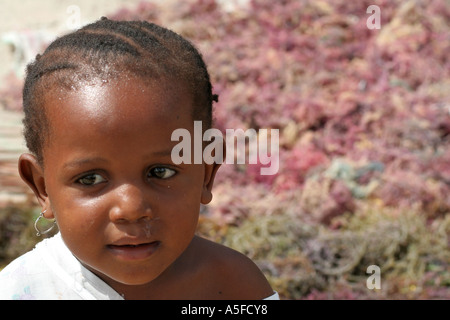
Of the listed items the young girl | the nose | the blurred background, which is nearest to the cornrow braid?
the young girl

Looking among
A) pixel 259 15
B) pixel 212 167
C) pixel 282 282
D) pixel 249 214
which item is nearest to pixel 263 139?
pixel 249 214

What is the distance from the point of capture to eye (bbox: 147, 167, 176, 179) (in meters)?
1.62

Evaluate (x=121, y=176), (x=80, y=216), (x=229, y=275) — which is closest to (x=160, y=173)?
(x=121, y=176)

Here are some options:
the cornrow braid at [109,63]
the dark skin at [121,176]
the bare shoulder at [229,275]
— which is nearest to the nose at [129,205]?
the dark skin at [121,176]

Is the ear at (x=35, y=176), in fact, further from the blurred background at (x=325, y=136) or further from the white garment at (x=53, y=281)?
the blurred background at (x=325, y=136)

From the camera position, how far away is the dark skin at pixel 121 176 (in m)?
1.55

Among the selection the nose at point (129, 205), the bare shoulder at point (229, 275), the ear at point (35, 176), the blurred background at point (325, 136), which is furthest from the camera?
the blurred background at point (325, 136)

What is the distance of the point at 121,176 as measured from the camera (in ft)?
5.13

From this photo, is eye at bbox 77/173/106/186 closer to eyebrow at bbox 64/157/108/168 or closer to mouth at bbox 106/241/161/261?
eyebrow at bbox 64/157/108/168

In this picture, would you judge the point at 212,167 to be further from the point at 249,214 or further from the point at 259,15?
the point at 259,15

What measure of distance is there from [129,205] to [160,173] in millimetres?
129

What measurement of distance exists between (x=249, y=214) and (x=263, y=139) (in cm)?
102

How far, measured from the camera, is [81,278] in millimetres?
1822

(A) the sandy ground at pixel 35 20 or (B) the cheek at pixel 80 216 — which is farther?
(A) the sandy ground at pixel 35 20
